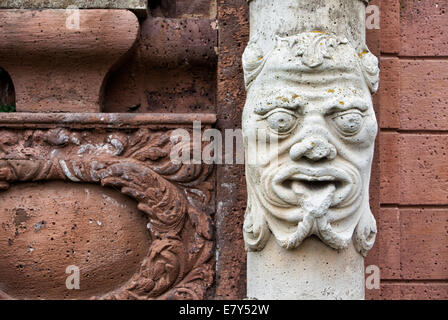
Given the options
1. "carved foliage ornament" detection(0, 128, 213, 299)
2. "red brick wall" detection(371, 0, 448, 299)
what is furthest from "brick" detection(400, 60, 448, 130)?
"carved foliage ornament" detection(0, 128, 213, 299)

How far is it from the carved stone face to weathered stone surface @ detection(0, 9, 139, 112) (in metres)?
0.68

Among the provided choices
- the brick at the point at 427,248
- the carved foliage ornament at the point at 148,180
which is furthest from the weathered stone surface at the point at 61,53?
the brick at the point at 427,248

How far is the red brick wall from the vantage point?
8.64 feet

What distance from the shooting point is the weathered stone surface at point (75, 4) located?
255 centimetres

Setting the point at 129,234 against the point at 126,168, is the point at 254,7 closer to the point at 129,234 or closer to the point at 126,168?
the point at 126,168

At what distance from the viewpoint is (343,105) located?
2084 mm

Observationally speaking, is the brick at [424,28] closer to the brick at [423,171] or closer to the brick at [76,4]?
the brick at [423,171]

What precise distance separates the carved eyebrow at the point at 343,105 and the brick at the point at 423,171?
0.62 m

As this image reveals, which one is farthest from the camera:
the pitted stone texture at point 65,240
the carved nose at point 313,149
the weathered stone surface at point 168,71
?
the weathered stone surface at point 168,71

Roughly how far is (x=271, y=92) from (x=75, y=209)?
2.94ft

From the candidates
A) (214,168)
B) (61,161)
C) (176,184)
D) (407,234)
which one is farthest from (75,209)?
(407,234)

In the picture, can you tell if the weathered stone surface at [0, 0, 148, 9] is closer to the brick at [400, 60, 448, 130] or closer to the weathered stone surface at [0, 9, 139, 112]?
the weathered stone surface at [0, 9, 139, 112]

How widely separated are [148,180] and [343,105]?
81 centimetres

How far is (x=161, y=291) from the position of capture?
2.48 m
